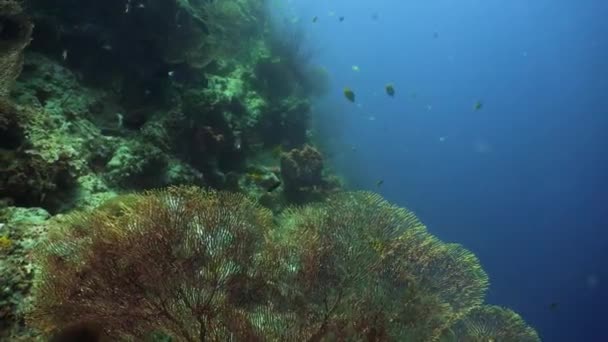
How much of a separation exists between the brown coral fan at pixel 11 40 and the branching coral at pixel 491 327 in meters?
6.20

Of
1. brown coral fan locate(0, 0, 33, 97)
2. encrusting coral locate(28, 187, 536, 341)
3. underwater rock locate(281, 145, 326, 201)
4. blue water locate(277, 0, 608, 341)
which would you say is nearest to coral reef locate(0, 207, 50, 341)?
encrusting coral locate(28, 187, 536, 341)

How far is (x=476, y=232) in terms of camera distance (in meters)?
64.0

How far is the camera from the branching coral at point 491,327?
5389mm

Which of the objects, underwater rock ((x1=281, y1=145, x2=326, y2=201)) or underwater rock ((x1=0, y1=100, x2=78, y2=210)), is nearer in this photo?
underwater rock ((x1=0, y1=100, x2=78, y2=210))

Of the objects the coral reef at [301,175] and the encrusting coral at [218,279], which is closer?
the encrusting coral at [218,279]

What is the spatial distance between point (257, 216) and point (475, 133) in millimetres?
122705

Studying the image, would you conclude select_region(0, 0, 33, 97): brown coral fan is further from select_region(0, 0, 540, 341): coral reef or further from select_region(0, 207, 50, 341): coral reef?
select_region(0, 207, 50, 341): coral reef

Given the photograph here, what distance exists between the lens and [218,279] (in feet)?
11.0

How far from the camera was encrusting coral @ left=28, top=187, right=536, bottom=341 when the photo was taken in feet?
10.6

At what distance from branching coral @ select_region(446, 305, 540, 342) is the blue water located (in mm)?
18262

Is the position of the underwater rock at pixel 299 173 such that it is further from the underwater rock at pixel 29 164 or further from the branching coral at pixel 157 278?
the branching coral at pixel 157 278

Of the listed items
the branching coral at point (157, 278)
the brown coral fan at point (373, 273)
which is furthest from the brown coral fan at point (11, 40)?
the brown coral fan at point (373, 273)

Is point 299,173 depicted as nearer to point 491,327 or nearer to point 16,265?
point 491,327

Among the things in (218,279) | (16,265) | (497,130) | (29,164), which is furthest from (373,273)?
(497,130)
